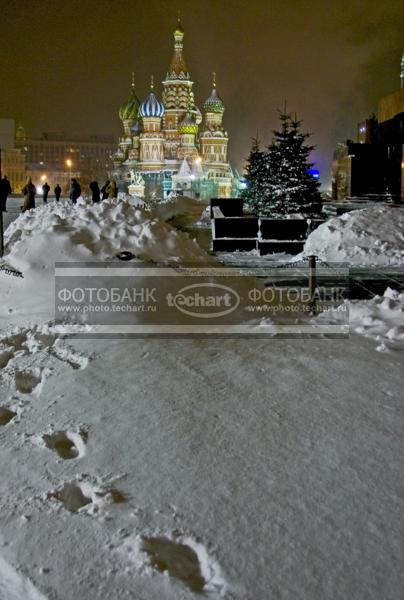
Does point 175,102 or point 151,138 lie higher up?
point 175,102

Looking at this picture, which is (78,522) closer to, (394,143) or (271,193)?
(271,193)

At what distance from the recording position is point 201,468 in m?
4.43

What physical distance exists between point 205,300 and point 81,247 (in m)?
2.01

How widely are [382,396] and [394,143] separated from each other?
97.7 ft

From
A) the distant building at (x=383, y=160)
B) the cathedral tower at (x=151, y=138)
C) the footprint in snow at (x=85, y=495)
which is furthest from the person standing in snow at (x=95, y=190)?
the cathedral tower at (x=151, y=138)

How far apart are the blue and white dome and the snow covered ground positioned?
301ft

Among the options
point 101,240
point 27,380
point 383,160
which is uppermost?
point 383,160

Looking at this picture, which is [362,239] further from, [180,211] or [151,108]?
[151,108]

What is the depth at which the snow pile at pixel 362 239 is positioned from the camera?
50.8 feet

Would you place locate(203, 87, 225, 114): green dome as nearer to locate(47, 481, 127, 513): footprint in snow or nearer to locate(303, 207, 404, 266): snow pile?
locate(303, 207, 404, 266): snow pile

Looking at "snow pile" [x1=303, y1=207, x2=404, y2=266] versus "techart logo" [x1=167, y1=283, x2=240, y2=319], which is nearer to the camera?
"techart logo" [x1=167, y1=283, x2=240, y2=319]

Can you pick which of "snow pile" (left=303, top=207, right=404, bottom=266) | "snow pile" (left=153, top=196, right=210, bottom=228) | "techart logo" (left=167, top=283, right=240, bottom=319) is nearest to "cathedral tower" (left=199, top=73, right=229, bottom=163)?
"snow pile" (left=153, top=196, right=210, bottom=228)

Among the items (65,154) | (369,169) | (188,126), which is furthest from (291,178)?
(65,154)

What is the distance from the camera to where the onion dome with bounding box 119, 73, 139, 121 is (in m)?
102
